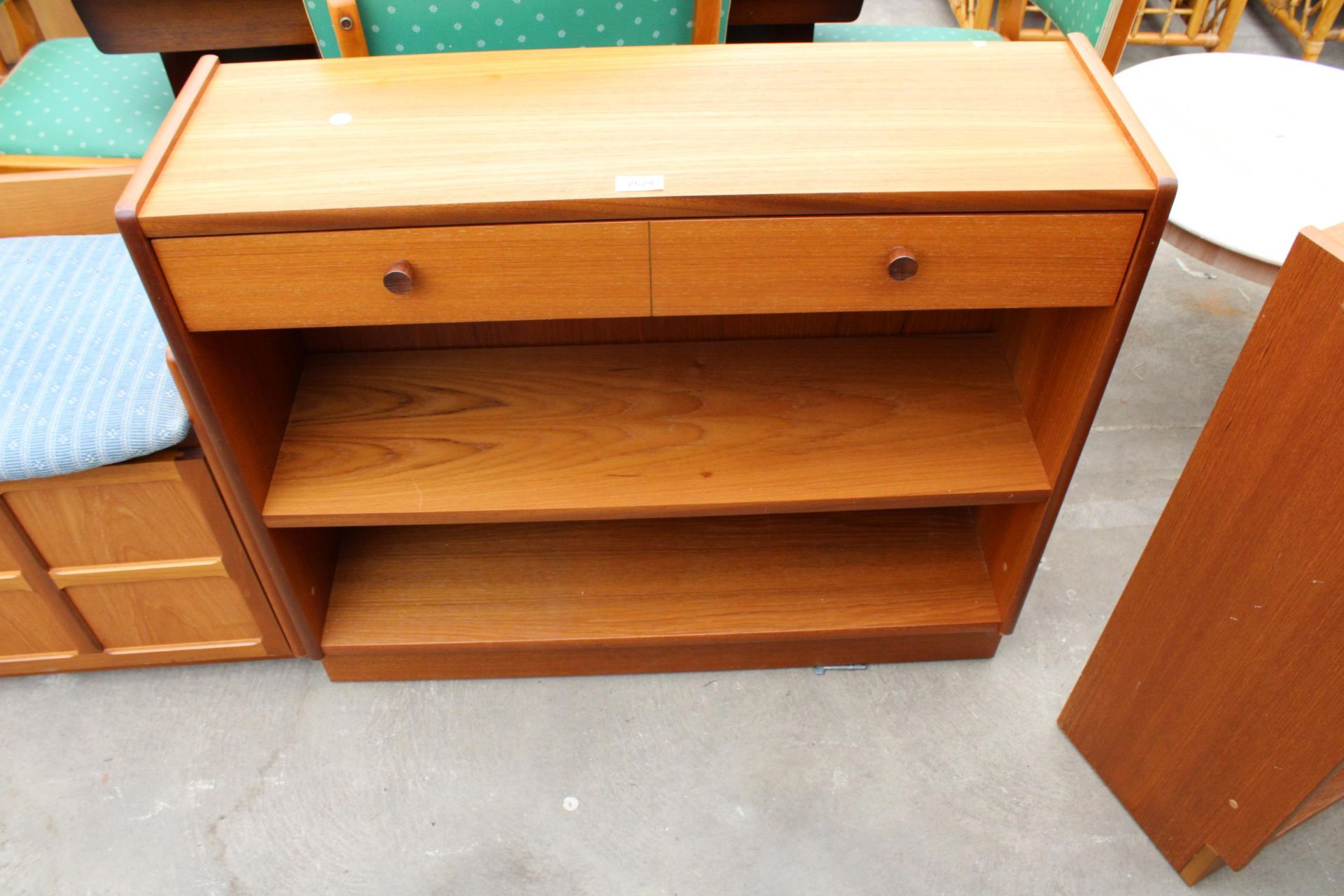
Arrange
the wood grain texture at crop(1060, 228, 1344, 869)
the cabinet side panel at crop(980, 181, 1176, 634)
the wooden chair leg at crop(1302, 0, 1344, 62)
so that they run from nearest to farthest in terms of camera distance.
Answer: the wood grain texture at crop(1060, 228, 1344, 869) → the cabinet side panel at crop(980, 181, 1176, 634) → the wooden chair leg at crop(1302, 0, 1344, 62)

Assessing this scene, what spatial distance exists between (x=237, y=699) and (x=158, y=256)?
798 mm

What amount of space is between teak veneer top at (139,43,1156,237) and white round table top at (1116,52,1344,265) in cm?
41

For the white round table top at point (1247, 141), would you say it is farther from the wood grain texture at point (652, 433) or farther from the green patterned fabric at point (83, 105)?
the green patterned fabric at point (83, 105)

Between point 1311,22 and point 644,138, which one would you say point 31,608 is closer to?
point 644,138

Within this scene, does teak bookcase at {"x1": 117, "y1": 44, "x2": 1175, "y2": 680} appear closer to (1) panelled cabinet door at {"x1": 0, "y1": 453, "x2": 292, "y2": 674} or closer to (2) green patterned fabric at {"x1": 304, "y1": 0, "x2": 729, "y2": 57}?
(1) panelled cabinet door at {"x1": 0, "y1": 453, "x2": 292, "y2": 674}

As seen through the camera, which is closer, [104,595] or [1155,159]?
[1155,159]

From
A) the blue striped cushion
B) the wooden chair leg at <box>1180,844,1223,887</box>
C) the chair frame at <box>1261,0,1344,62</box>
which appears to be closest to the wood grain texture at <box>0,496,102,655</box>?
the blue striped cushion

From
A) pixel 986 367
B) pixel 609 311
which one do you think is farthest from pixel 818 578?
pixel 609 311

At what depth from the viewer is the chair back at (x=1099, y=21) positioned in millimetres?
1668

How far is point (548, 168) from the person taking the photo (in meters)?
0.97

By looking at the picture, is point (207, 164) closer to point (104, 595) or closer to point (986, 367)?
point (104, 595)

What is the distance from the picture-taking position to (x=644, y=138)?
1.02 metres

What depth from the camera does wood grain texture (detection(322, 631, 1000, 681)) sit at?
1477 millimetres

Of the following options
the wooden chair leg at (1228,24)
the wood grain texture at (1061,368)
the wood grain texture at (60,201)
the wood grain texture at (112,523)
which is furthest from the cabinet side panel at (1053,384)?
the wooden chair leg at (1228,24)
